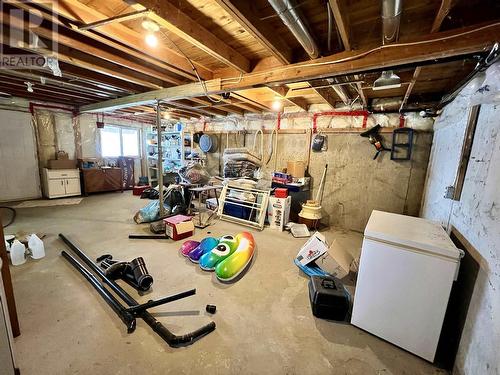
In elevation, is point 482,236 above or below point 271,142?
below

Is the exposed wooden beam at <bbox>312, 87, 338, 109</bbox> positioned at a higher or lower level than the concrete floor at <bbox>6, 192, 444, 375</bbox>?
higher

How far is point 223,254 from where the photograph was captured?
8.26 feet

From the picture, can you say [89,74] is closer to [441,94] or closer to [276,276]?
[276,276]

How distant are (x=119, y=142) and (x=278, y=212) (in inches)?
236

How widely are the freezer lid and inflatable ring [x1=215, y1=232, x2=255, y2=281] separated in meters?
1.39

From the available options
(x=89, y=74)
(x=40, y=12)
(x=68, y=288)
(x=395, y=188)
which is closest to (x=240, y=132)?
(x=89, y=74)

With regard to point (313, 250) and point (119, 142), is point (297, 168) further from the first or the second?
point (119, 142)

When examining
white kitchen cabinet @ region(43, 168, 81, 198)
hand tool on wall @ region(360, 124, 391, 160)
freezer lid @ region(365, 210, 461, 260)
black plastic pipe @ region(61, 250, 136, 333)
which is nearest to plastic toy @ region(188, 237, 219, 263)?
black plastic pipe @ region(61, 250, 136, 333)

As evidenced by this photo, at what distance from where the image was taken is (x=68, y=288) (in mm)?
2047

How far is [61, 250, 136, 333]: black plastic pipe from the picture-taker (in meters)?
1.63

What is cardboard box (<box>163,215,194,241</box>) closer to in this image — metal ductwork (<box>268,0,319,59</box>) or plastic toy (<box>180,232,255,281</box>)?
plastic toy (<box>180,232,255,281</box>)

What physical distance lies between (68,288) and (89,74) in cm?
284

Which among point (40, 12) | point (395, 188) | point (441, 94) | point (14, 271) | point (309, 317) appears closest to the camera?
point (40, 12)

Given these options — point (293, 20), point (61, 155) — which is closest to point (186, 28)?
point (293, 20)
